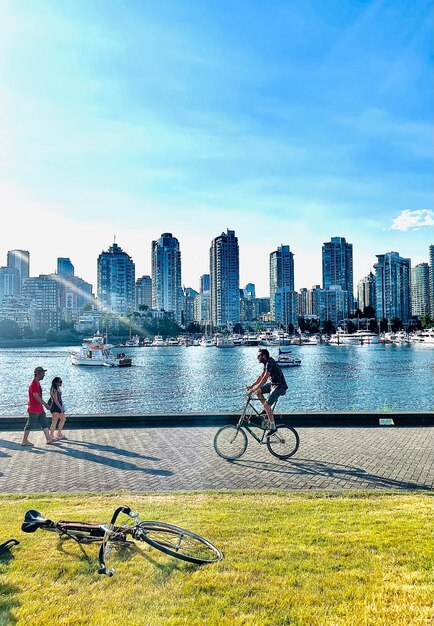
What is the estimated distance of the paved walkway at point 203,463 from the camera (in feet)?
28.3

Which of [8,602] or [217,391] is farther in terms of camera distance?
[217,391]

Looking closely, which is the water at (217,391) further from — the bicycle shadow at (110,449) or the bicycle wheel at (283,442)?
the bicycle wheel at (283,442)

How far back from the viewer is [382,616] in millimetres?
3723

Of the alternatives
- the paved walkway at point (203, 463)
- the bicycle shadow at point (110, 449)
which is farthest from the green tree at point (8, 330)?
the bicycle shadow at point (110, 449)

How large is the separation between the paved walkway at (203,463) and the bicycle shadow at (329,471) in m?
0.02

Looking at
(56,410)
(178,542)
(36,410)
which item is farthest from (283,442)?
(36,410)

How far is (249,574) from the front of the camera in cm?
446

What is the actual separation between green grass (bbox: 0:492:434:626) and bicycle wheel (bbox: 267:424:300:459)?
13.4 feet

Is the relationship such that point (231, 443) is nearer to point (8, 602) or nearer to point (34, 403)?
point (34, 403)

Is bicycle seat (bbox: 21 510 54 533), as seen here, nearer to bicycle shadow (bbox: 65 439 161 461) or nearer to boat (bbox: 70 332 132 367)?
bicycle shadow (bbox: 65 439 161 461)

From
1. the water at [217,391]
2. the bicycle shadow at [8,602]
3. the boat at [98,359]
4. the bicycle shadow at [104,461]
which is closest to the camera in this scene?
the bicycle shadow at [8,602]

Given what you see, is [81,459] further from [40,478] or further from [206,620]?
[206,620]

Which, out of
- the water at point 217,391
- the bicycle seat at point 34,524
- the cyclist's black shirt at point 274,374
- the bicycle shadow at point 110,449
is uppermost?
the cyclist's black shirt at point 274,374

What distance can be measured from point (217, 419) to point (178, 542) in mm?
9849
